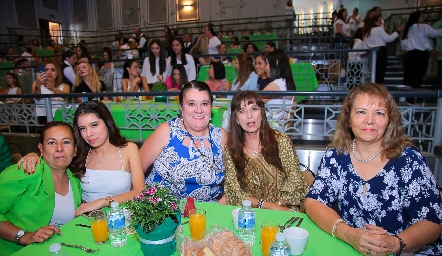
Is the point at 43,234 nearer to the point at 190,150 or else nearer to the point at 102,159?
the point at 102,159

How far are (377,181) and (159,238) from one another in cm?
122

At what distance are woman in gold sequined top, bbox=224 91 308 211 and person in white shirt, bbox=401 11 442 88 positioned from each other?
565 centimetres

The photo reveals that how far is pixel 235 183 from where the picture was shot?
2.21 m

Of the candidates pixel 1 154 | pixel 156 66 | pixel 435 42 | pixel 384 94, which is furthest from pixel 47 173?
pixel 435 42

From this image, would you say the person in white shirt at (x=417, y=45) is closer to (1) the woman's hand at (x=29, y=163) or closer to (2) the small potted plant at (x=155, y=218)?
(2) the small potted plant at (x=155, y=218)

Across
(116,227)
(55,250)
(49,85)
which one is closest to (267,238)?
(116,227)

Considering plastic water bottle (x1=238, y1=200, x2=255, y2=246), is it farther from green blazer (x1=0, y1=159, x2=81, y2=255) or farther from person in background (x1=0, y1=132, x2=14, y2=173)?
person in background (x1=0, y1=132, x2=14, y2=173)

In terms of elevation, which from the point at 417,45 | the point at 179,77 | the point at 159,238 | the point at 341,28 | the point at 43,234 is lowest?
the point at 43,234

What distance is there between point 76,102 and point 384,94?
14.8 ft

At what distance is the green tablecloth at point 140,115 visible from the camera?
4109mm

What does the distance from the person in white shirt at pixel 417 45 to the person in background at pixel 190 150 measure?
595cm

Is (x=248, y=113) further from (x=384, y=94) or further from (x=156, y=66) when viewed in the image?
(x=156, y=66)

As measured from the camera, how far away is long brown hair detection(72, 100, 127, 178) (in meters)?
2.06

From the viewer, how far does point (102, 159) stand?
2.15 m
